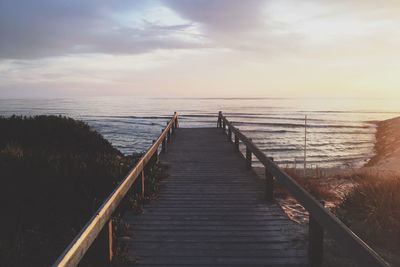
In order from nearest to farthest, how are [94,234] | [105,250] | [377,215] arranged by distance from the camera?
[94,234] < [105,250] < [377,215]

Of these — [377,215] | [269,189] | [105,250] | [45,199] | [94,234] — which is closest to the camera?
[94,234]

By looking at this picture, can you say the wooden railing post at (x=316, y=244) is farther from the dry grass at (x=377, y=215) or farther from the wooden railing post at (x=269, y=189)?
the wooden railing post at (x=269, y=189)

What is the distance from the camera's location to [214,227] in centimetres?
607

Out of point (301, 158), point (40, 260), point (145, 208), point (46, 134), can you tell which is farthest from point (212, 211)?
point (301, 158)

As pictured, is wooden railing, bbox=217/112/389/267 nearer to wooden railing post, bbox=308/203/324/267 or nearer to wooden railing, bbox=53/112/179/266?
wooden railing post, bbox=308/203/324/267

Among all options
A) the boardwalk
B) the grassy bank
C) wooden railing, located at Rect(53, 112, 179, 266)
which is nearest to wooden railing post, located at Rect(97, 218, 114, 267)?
wooden railing, located at Rect(53, 112, 179, 266)

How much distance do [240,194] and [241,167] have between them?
3136 mm

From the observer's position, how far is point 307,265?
4.67m

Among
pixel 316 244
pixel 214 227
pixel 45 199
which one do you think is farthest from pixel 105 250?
pixel 45 199

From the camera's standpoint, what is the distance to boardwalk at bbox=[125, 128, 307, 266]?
193 inches

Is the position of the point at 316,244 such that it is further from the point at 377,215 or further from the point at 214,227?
the point at 377,215

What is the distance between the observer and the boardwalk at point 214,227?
193 inches

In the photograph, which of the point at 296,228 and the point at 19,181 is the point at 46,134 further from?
the point at 296,228

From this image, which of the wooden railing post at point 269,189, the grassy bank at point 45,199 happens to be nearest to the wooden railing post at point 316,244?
the wooden railing post at point 269,189
